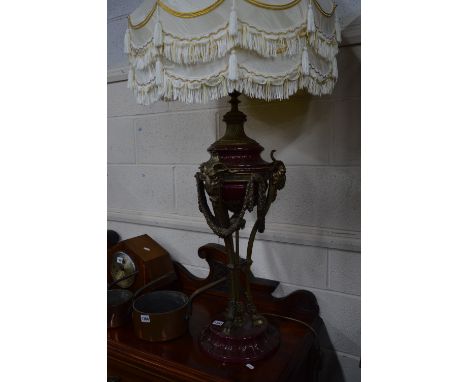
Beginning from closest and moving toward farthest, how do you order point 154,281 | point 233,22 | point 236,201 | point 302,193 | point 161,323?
1. point 233,22
2. point 236,201
3. point 161,323
4. point 302,193
5. point 154,281

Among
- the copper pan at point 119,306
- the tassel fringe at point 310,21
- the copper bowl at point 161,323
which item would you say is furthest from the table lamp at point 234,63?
the copper pan at point 119,306

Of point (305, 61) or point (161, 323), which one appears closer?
point (305, 61)

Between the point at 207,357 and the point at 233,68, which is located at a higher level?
the point at 233,68

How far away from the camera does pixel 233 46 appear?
555mm

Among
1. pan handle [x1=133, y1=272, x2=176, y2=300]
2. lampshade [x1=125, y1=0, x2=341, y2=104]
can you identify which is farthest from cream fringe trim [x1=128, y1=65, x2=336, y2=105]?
pan handle [x1=133, y1=272, x2=176, y2=300]

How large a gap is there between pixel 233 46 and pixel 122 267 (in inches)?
34.9

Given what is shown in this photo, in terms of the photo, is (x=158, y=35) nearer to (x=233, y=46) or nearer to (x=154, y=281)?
(x=233, y=46)

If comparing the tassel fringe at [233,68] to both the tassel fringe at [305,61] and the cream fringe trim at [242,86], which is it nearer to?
the cream fringe trim at [242,86]

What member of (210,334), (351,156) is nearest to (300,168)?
(351,156)

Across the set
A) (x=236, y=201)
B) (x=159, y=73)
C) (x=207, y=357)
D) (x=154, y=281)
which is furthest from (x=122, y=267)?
(x=159, y=73)

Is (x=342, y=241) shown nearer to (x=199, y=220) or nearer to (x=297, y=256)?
(x=297, y=256)

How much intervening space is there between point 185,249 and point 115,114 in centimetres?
64

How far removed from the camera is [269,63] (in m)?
0.60

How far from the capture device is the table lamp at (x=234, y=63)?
0.57 metres
